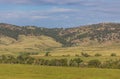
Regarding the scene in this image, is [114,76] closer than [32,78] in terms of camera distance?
No

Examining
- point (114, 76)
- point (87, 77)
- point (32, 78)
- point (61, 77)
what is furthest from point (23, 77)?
point (114, 76)

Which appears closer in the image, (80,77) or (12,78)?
(12,78)

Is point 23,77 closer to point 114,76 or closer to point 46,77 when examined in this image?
point 46,77

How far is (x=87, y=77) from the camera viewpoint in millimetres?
144500

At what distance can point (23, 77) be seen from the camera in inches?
5566

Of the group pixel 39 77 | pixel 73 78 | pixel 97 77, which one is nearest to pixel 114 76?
pixel 97 77

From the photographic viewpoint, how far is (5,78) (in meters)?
133

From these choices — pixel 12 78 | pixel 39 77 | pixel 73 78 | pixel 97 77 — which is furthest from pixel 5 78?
pixel 97 77

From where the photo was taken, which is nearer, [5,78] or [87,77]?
[5,78]

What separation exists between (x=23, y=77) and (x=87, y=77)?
24.9 m

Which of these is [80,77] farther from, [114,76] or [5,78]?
[5,78]

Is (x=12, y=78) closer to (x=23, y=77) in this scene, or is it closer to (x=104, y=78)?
(x=23, y=77)

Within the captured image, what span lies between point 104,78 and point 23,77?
31.3 metres

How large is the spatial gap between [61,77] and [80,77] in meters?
7.70
